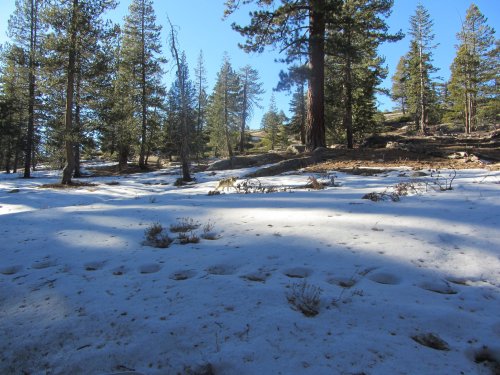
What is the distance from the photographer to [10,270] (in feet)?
9.36

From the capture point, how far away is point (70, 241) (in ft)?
11.8

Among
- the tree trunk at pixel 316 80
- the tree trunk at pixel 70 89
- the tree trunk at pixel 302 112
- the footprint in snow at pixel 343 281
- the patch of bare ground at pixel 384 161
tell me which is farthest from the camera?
the tree trunk at pixel 302 112

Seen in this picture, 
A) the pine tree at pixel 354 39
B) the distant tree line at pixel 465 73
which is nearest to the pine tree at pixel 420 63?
the distant tree line at pixel 465 73

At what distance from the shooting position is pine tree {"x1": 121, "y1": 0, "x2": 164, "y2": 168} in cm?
2575

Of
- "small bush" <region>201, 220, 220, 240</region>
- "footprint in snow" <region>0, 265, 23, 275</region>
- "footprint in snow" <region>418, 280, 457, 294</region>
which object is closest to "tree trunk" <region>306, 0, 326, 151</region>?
"small bush" <region>201, 220, 220, 240</region>

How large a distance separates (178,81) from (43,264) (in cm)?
1556

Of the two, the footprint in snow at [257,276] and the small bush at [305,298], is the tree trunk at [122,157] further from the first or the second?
the small bush at [305,298]

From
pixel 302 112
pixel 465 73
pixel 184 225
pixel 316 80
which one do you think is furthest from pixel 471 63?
pixel 184 225

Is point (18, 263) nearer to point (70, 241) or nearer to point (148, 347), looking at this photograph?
point (70, 241)

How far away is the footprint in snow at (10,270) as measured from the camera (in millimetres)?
2811

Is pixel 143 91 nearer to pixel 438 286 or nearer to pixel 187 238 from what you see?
pixel 187 238

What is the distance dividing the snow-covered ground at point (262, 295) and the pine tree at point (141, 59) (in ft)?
76.7

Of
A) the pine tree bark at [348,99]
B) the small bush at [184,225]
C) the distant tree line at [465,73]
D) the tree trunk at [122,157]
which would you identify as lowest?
the small bush at [184,225]

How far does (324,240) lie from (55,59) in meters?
17.8
